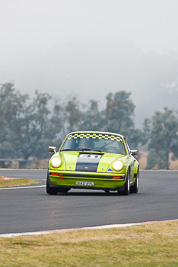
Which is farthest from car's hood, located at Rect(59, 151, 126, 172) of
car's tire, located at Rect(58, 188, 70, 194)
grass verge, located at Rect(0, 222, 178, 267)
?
grass verge, located at Rect(0, 222, 178, 267)

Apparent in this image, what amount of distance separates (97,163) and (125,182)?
0.86 meters

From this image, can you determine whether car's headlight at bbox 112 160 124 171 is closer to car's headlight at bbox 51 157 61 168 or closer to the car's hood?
the car's hood

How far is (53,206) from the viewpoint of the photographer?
14.6 meters

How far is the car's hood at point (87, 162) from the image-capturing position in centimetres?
1745

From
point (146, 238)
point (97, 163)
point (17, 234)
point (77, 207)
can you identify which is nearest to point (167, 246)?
point (146, 238)

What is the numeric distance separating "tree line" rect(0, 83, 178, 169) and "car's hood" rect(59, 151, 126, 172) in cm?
8192

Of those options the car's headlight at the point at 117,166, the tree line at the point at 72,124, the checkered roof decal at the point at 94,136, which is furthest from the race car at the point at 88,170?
the tree line at the point at 72,124

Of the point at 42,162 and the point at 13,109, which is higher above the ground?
the point at 13,109

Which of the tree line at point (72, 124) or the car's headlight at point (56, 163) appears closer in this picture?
the car's headlight at point (56, 163)

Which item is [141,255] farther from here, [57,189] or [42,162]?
[42,162]

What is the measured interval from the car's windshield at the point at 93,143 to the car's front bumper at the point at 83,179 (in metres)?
1.12

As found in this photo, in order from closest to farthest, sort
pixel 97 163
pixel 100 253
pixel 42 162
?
pixel 100 253, pixel 97 163, pixel 42 162

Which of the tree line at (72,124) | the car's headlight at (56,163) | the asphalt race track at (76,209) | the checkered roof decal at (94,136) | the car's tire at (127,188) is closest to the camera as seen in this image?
the asphalt race track at (76,209)

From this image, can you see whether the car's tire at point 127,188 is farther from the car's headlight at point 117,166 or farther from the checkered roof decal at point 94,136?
the checkered roof decal at point 94,136
